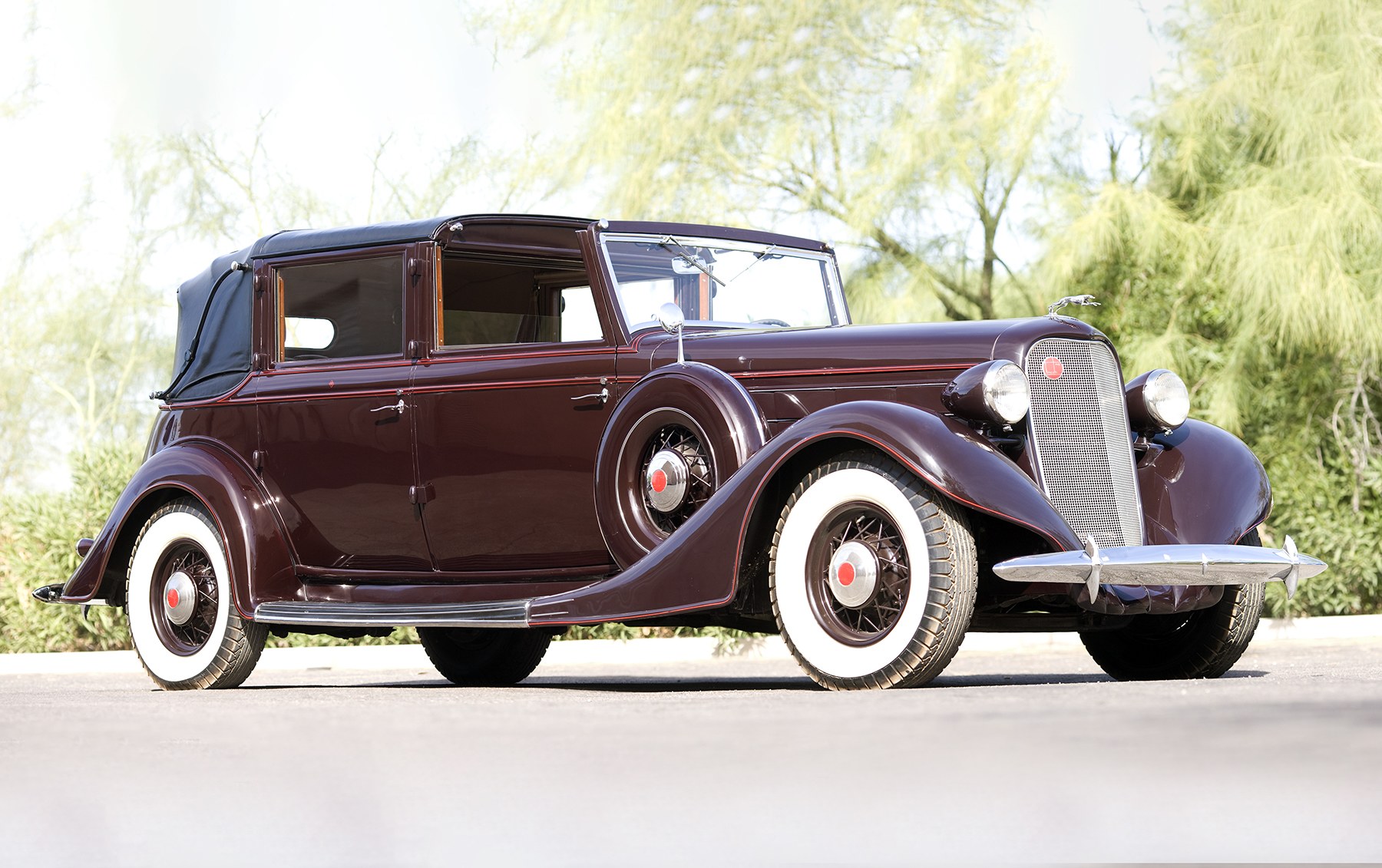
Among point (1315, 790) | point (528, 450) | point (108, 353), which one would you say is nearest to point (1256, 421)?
point (528, 450)

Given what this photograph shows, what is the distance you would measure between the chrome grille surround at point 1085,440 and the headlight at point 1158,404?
359mm

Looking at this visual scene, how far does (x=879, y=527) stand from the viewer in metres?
5.29

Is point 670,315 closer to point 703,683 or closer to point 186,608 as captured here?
point 703,683

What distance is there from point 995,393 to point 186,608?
404 centimetres

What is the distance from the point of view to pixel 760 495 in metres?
5.44

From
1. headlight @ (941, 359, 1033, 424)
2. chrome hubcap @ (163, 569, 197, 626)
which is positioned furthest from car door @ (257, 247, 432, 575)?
headlight @ (941, 359, 1033, 424)

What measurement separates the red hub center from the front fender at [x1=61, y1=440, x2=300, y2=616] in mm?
3049

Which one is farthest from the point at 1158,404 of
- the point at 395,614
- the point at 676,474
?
the point at 395,614

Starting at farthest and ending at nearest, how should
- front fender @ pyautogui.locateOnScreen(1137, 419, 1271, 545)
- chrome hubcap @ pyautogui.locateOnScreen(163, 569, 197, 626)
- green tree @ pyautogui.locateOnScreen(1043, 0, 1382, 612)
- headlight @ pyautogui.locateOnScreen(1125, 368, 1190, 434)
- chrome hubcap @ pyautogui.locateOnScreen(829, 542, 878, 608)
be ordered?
1. green tree @ pyautogui.locateOnScreen(1043, 0, 1382, 612)
2. chrome hubcap @ pyautogui.locateOnScreen(163, 569, 197, 626)
3. headlight @ pyautogui.locateOnScreen(1125, 368, 1190, 434)
4. front fender @ pyautogui.locateOnScreen(1137, 419, 1271, 545)
5. chrome hubcap @ pyautogui.locateOnScreen(829, 542, 878, 608)

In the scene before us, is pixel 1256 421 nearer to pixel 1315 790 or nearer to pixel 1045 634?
pixel 1045 634

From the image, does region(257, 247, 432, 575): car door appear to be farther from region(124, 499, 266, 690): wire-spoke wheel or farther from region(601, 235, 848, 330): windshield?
region(601, 235, 848, 330): windshield

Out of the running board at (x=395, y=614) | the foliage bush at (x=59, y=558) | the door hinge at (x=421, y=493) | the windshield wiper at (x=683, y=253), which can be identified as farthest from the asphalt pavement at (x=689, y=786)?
the foliage bush at (x=59, y=558)

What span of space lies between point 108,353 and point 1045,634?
24.1 metres

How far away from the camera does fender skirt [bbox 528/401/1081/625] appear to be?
199 inches
